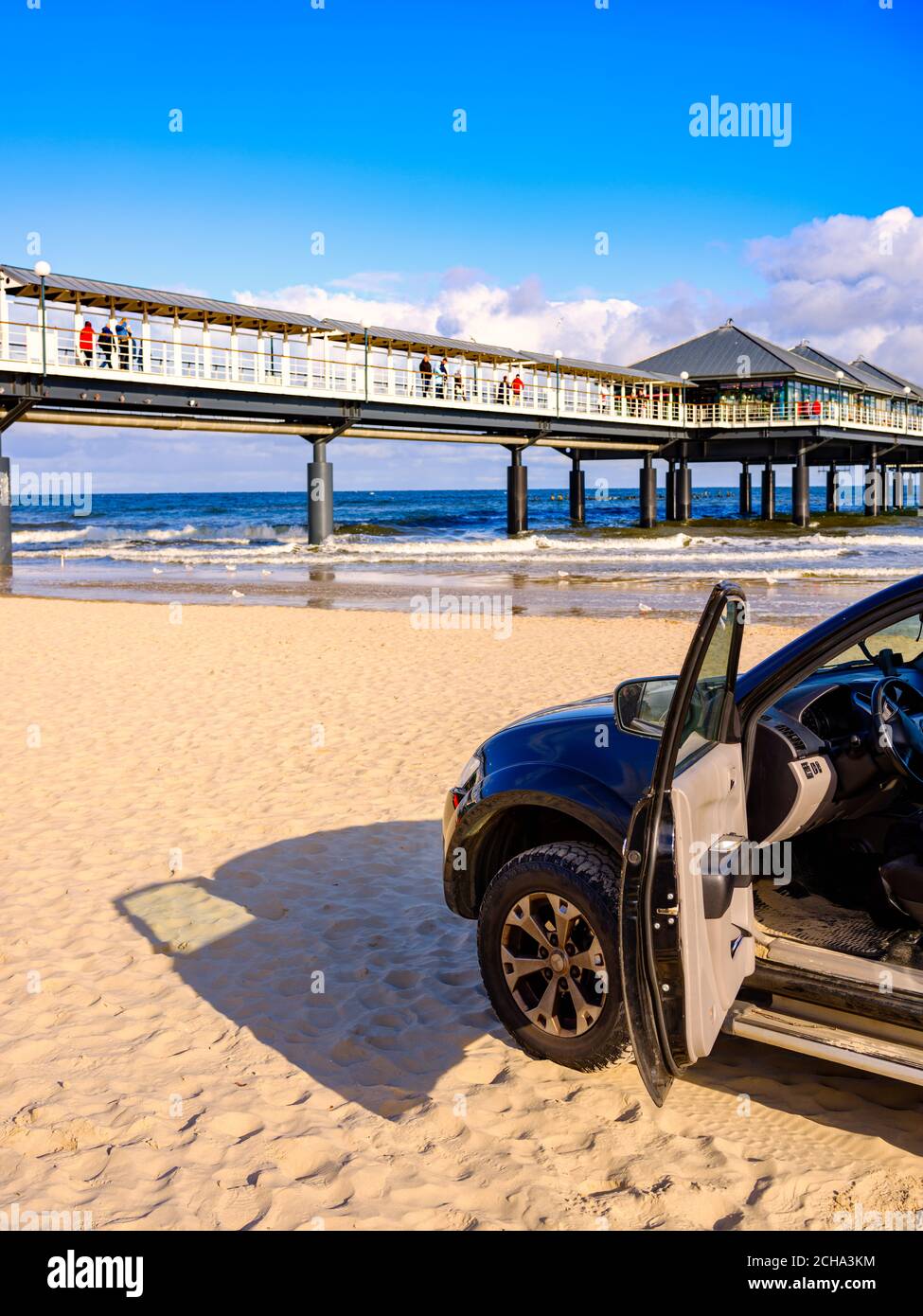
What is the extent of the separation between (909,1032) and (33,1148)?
2507 mm

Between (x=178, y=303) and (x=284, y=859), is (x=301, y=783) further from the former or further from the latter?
(x=178, y=303)

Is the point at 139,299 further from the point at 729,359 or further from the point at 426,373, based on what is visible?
the point at 729,359

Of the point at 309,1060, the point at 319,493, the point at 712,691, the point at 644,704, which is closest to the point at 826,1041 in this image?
the point at 712,691

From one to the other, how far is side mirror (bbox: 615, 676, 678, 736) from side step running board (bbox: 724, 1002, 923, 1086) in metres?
0.89

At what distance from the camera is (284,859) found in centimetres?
588

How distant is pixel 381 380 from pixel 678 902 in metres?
33.5

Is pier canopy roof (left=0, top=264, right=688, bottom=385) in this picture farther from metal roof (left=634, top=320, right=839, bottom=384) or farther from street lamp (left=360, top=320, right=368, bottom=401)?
metal roof (left=634, top=320, right=839, bottom=384)

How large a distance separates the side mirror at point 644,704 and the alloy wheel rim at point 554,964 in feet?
Result: 1.96

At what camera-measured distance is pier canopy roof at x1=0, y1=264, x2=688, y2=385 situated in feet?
86.0

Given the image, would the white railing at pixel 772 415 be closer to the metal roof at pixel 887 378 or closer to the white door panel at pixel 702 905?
the metal roof at pixel 887 378

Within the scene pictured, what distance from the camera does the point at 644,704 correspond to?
368 cm

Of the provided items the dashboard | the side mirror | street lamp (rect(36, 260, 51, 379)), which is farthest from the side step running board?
street lamp (rect(36, 260, 51, 379))

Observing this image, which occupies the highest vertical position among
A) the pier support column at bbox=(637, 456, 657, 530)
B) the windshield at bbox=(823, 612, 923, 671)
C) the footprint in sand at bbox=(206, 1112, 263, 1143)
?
the pier support column at bbox=(637, 456, 657, 530)

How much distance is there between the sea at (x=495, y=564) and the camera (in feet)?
75.2
